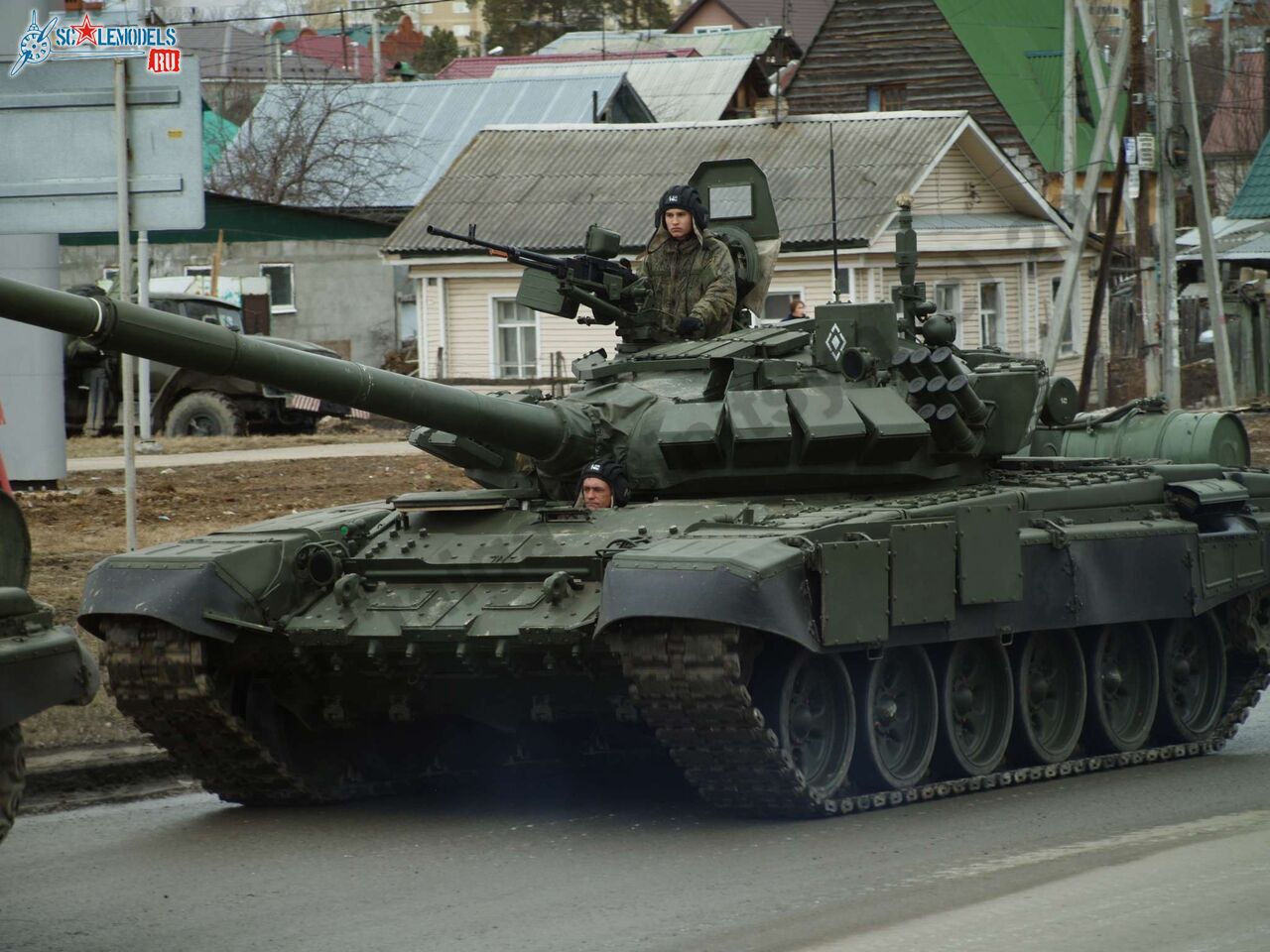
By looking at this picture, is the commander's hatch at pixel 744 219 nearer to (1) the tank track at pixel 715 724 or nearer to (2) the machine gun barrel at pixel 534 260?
(2) the machine gun barrel at pixel 534 260

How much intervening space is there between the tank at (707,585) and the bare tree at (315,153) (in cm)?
3765

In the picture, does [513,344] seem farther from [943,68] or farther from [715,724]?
[715,724]

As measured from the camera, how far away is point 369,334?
43.9 meters

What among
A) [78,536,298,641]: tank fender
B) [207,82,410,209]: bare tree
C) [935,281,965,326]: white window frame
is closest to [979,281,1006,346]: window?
[935,281,965,326]: white window frame

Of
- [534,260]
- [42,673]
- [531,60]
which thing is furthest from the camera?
[531,60]

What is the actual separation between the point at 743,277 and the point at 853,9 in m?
37.2

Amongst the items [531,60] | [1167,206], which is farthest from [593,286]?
[531,60]

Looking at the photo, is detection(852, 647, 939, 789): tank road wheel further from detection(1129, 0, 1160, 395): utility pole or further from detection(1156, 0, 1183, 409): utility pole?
detection(1129, 0, 1160, 395): utility pole

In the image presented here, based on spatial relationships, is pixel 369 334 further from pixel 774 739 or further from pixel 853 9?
pixel 774 739

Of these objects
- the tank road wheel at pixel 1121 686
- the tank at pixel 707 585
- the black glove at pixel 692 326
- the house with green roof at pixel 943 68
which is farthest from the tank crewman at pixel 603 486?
the house with green roof at pixel 943 68

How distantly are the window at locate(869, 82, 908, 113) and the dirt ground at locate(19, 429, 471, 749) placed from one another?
81.4ft

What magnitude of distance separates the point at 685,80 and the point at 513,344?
1864cm

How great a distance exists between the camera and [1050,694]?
11719 mm

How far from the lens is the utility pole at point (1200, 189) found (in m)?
25.6
